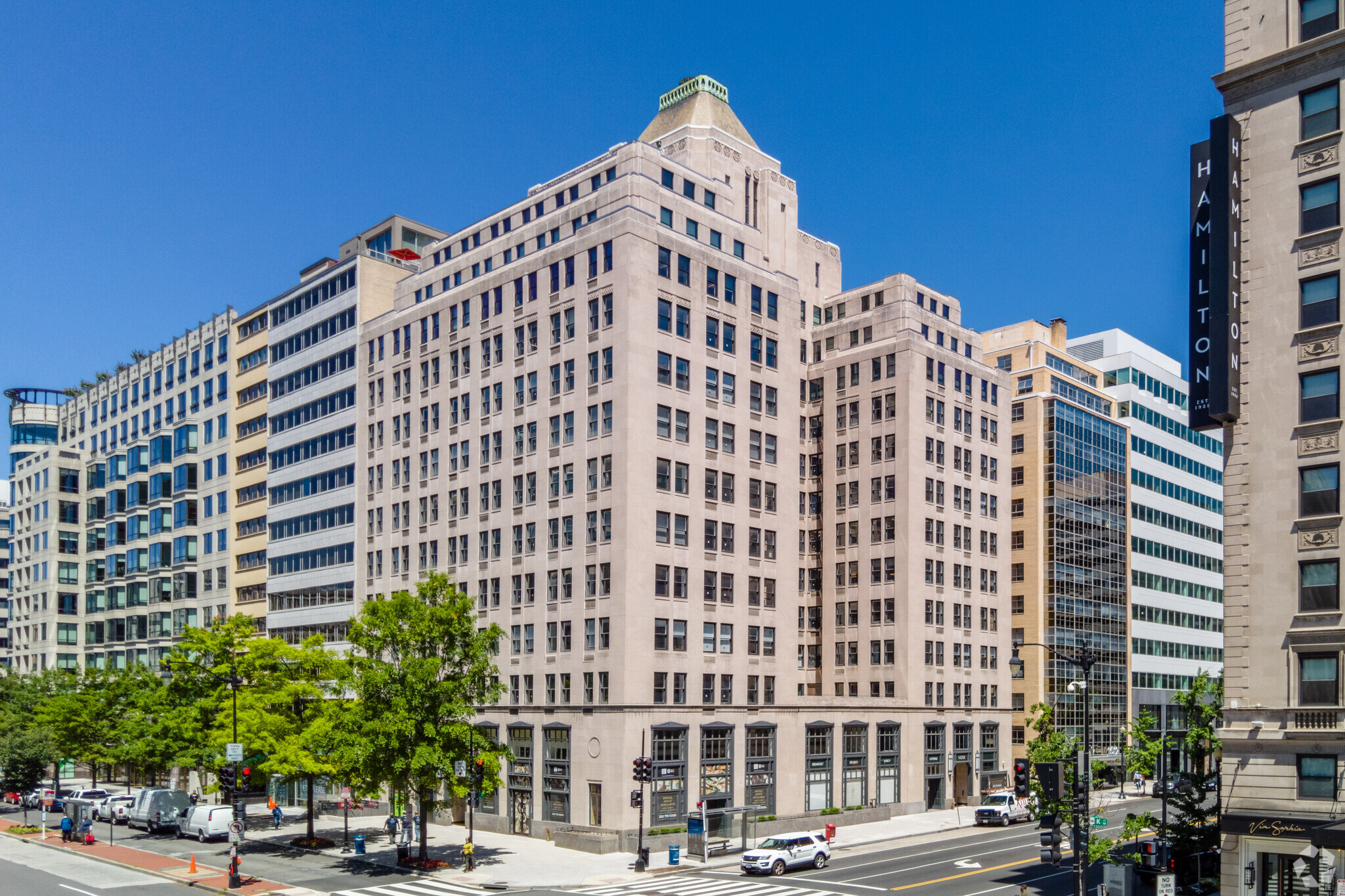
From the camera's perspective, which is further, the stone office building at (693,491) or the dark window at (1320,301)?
the stone office building at (693,491)

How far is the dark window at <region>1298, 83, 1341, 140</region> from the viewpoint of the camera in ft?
126

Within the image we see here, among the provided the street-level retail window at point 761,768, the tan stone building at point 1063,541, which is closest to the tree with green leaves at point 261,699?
the street-level retail window at point 761,768

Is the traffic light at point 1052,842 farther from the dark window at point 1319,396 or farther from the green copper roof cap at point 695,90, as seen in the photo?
the green copper roof cap at point 695,90

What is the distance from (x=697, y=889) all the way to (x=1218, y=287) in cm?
2942

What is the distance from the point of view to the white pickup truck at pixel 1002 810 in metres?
71.4

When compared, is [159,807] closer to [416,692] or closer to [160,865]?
[160,865]

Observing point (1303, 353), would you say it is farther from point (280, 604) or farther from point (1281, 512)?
point (280, 604)

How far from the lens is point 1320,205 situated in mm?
38500

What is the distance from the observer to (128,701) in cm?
7919

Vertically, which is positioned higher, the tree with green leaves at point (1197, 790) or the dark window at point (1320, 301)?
the dark window at point (1320, 301)

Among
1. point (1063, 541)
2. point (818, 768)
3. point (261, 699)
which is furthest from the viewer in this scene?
point (1063, 541)

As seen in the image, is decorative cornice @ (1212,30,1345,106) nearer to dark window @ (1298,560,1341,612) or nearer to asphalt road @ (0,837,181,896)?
dark window @ (1298,560,1341,612)

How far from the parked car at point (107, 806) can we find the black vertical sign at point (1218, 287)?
61.1 m

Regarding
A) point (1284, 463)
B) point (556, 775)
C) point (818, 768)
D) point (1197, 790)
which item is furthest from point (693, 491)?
point (1284, 463)
